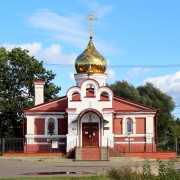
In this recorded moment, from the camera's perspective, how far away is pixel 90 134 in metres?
38.0

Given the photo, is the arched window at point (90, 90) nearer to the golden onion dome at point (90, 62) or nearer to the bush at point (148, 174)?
the golden onion dome at point (90, 62)

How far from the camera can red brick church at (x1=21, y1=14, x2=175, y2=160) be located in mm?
37656

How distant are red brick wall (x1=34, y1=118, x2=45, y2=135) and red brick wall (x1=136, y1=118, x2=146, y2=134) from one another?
7.99 m

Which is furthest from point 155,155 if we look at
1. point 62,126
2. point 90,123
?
point 62,126

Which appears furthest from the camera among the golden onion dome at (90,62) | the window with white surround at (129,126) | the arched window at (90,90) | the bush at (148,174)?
the golden onion dome at (90,62)

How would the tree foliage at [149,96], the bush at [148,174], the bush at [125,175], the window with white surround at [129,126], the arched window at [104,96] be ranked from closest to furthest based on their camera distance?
1. the bush at [148,174]
2. the bush at [125,175]
3. the arched window at [104,96]
4. the window with white surround at [129,126]
5. the tree foliage at [149,96]

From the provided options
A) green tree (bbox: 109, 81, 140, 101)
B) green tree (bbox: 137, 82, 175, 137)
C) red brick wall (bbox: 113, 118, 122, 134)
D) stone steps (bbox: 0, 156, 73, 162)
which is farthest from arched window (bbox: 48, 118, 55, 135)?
green tree (bbox: 109, 81, 140, 101)

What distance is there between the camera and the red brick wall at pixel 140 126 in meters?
39.5

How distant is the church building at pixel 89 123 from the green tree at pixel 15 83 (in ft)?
18.0

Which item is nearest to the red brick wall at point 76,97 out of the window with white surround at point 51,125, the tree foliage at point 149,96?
the window with white surround at point 51,125

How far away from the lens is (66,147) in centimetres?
3781

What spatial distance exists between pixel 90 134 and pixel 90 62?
8603 mm

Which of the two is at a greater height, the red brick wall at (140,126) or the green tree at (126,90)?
the green tree at (126,90)

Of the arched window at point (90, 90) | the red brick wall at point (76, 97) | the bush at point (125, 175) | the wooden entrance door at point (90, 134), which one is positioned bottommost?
the bush at point (125, 175)
